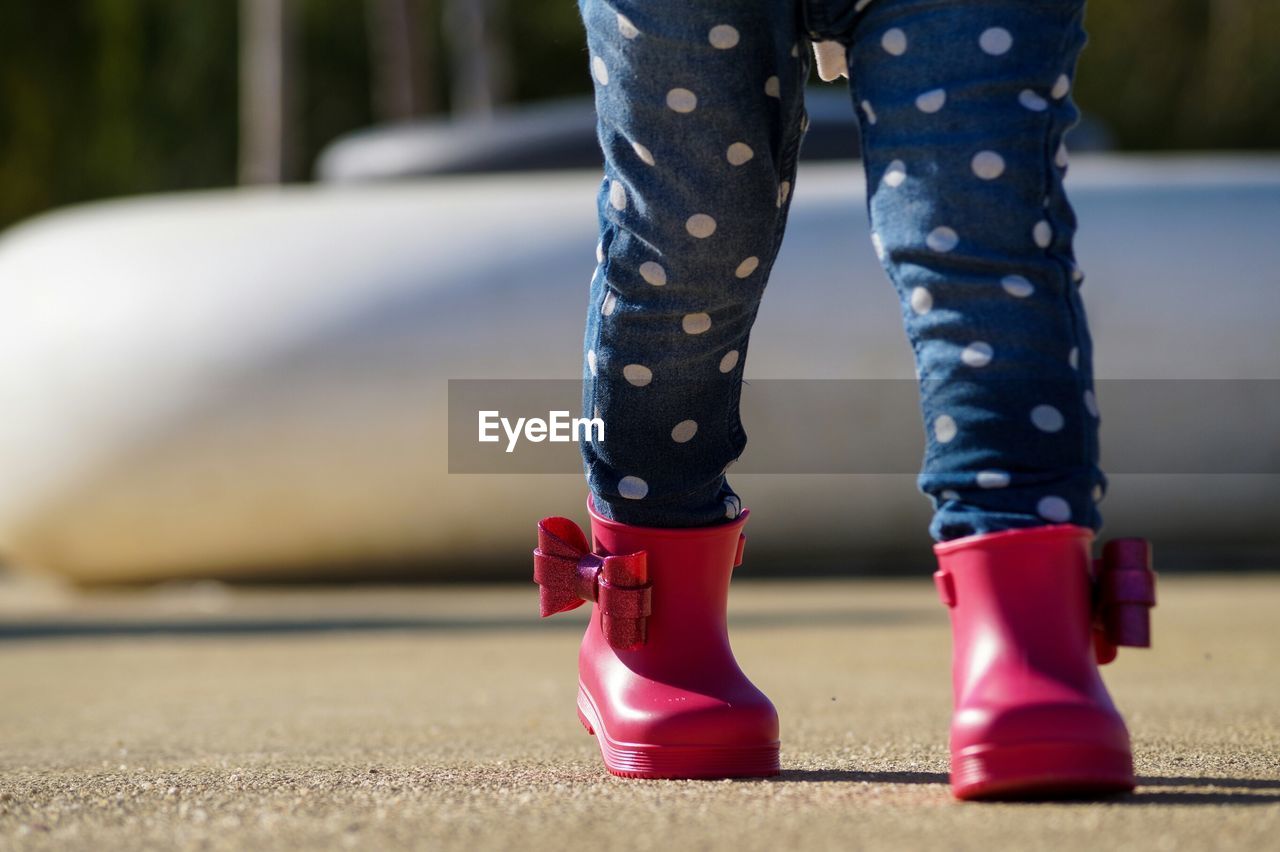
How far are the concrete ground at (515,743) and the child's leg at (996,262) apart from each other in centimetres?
18

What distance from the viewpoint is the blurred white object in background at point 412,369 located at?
4.10m

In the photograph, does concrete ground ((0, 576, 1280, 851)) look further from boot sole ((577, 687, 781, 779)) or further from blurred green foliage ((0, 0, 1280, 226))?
blurred green foliage ((0, 0, 1280, 226))

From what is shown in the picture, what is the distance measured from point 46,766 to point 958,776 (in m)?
0.71

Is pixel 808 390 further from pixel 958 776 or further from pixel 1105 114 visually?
pixel 1105 114

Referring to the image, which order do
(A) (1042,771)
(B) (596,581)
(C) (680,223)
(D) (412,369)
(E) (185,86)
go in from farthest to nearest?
(E) (185,86) < (D) (412,369) < (B) (596,581) < (C) (680,223) < (A) (1042,771)

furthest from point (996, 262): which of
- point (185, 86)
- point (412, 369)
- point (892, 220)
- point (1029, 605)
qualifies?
point (185, 86)

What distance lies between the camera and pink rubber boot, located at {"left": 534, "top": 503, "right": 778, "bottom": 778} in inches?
40.7

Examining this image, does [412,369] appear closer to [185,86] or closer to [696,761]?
[696,761]

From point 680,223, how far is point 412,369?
3.21 m

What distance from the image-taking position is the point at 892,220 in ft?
3.05

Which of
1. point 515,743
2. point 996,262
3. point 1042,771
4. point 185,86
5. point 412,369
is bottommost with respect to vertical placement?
point 515,743

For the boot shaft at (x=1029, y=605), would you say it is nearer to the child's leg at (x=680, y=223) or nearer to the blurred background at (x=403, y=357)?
the child's leg at (x=680, y=223)

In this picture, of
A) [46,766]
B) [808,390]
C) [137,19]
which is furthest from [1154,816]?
[137,19]

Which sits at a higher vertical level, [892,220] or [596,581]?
[892,220]
